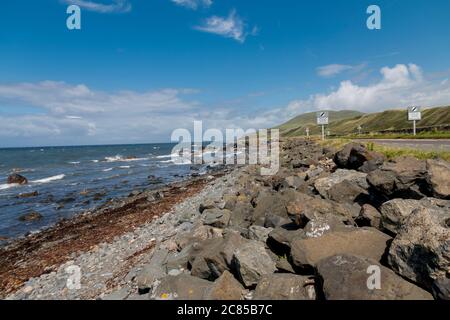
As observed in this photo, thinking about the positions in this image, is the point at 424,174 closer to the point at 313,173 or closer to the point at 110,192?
the point at 313,173

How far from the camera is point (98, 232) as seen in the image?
631 inches

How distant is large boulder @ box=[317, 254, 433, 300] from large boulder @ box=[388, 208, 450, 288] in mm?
287

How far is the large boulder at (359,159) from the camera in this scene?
11547 mm

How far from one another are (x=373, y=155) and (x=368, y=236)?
733 cm

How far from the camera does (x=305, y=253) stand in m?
5.59

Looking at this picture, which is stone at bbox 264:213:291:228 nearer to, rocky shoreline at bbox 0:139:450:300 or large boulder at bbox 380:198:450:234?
rocky shoreline at bbox 0:139:450:300


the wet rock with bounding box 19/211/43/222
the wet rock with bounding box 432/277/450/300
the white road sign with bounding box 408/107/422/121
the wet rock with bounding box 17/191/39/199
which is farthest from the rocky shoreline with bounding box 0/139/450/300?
the white road sign with bounding box 408/107/422/121

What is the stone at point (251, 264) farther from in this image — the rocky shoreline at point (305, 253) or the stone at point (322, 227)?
the stone at point (322, 227)

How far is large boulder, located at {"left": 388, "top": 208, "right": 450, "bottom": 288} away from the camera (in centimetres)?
429

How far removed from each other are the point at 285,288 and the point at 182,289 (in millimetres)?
2287

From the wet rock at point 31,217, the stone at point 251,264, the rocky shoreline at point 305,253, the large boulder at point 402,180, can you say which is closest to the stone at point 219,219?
the rocky shoreline at point 305,253

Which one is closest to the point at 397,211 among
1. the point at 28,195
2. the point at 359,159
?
the point at 359,159

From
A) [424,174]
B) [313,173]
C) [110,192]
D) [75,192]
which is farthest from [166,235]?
[75,192]

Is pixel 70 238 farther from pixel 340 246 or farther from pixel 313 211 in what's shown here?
pixel 340 246
